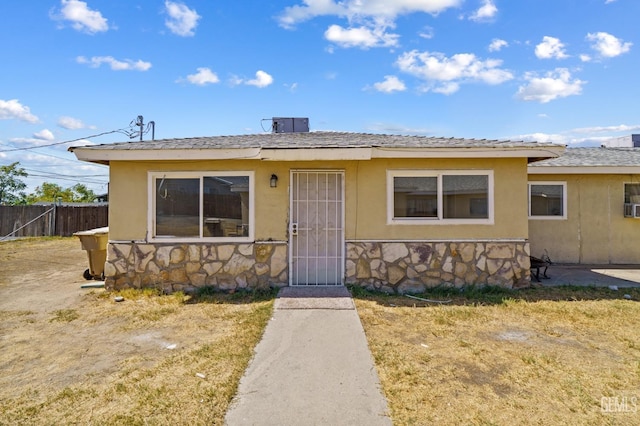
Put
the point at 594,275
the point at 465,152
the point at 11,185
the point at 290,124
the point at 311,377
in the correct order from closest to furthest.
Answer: the point at 311,377 < the point at 465,152 < the point at 594,275 < the point at 290,124 < the point at 11,185

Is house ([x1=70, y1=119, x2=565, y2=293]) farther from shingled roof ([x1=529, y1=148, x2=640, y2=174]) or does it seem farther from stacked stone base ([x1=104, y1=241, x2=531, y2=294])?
shingled roof ([x1=529, y1=148, x2=640, y2=174])

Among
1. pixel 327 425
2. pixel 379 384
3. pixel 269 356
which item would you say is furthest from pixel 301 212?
pixel 327 425

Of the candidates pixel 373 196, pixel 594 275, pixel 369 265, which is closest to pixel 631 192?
pixel 594 275

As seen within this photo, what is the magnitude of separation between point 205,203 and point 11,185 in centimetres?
3812

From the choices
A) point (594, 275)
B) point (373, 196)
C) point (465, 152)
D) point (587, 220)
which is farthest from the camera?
point (587, 220)

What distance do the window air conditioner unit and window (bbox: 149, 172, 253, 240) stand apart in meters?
9.89

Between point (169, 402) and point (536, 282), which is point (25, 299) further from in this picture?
point (536, 282)

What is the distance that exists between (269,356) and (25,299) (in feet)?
18.6

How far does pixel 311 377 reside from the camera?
336 cm

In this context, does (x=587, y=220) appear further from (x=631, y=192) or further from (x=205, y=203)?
(x=205, y=203)

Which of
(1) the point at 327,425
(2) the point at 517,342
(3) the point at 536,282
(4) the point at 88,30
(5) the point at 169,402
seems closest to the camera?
(1) the point at 327,425

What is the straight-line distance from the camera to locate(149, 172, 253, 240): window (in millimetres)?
6680

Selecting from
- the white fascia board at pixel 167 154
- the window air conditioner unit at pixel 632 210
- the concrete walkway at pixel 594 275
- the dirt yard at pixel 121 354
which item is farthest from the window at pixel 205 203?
the window air conditioner unit at pixel 632 210

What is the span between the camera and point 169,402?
9.66 ft
